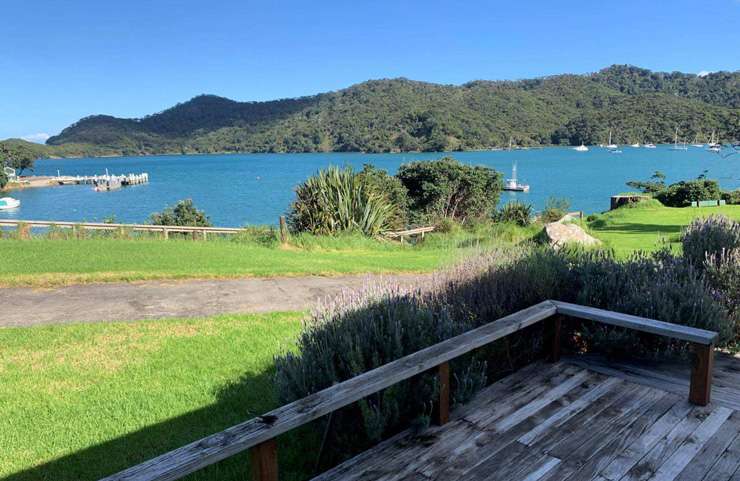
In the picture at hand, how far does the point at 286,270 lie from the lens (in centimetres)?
1009

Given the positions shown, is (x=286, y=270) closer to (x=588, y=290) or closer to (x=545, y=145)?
(x=588, y=290)

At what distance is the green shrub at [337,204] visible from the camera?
16.2 metres

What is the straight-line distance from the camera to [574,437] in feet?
10.0

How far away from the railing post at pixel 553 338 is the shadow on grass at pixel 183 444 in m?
2.04

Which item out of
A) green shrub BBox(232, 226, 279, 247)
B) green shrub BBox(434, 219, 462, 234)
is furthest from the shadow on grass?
green shrub BBox(434, 219, 462, 234)

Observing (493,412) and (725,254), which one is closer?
(493,412)

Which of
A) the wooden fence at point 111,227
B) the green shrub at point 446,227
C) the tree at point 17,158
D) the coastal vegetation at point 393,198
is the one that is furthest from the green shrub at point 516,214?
the tree at point 17,158

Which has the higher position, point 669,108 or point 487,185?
point 669,108

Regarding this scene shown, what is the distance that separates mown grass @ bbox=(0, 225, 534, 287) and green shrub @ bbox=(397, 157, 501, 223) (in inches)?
470

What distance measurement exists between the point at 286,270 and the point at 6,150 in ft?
431

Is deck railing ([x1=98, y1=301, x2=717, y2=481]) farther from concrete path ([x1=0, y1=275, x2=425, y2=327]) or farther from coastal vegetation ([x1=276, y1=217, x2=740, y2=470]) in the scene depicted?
concrete path ([x1=0, y1=275, x2=425, y2=327])

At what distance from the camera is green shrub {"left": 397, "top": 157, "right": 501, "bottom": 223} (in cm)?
2650

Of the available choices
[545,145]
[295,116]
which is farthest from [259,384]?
[295,116]

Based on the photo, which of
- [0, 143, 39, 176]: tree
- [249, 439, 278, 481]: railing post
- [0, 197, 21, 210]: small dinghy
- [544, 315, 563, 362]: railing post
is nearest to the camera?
[249, 439, 278, 481]: railing post
